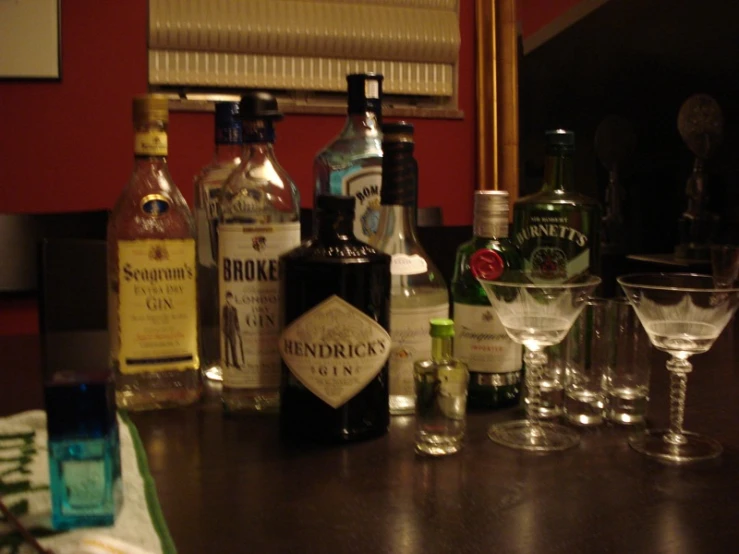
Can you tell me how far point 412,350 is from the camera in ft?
2.28

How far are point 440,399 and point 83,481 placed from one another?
0.92 ft

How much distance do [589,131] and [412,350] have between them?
199 cm

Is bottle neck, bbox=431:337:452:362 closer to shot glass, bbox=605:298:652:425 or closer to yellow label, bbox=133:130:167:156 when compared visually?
shot glass, bbox=605:298:652:425

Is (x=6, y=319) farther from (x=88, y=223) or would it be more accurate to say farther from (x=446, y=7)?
(x=446, y=7)

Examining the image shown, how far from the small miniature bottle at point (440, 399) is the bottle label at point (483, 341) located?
9 centimetres

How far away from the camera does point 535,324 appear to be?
64cm

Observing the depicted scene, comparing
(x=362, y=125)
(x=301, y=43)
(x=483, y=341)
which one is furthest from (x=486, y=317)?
(x=301, y=43)

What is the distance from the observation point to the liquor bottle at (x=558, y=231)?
2.42 feet

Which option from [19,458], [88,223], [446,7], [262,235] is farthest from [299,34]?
[19,458]

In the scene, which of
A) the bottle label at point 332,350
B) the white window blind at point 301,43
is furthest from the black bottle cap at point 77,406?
the white window blind at point 301,43

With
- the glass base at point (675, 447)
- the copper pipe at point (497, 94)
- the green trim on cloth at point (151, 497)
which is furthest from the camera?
the copper pipe at point (497, 94)

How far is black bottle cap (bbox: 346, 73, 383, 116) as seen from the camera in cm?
78

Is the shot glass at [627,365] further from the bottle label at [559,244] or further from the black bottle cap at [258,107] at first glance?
the black bottle cap at [258,107]

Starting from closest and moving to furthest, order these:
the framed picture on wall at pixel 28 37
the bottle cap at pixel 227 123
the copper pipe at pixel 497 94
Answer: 1. the bottle cap at pixel 227 123
2. the framed picture on wall at pixel 28 37
3. the copper pipe at pixel 497 94
